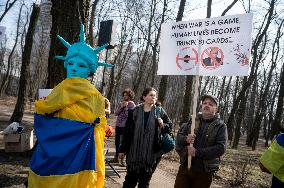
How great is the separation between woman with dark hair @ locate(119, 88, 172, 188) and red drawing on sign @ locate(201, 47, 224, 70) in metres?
0.84

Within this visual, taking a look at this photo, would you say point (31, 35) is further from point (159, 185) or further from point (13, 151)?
point (159, 185)

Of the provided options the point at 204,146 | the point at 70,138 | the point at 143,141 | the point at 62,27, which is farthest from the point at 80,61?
the point at 62,27

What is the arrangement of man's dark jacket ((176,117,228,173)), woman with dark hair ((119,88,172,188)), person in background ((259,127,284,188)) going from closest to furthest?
person in background ((259,127,284,188)) → man's dark jacket ((176,117,228,173)) → woman with dark hair ((119,88,172,188))

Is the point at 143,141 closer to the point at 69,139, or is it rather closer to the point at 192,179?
the point at 192,179

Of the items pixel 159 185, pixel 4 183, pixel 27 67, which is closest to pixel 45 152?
pixel 4 183

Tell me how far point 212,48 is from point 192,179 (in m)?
1.81

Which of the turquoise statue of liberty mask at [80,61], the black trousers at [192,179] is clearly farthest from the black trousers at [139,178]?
the turquoise statue of liberty mask at [80,61]

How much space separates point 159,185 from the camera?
28.1ft

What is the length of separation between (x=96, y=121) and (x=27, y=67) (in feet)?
39.0

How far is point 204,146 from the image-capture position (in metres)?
4.70

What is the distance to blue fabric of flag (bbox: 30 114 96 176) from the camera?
151 inches

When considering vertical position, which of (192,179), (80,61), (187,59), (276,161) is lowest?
(192,179)

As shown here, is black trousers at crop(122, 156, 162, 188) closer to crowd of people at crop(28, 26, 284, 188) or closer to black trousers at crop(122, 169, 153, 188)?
black trousers at crop(122, 169, 153, 188)

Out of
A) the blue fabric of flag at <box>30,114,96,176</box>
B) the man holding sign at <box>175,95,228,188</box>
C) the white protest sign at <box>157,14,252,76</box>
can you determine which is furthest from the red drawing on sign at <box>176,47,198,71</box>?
the blue fabric of flag at <box>30,114,96,176</box>
